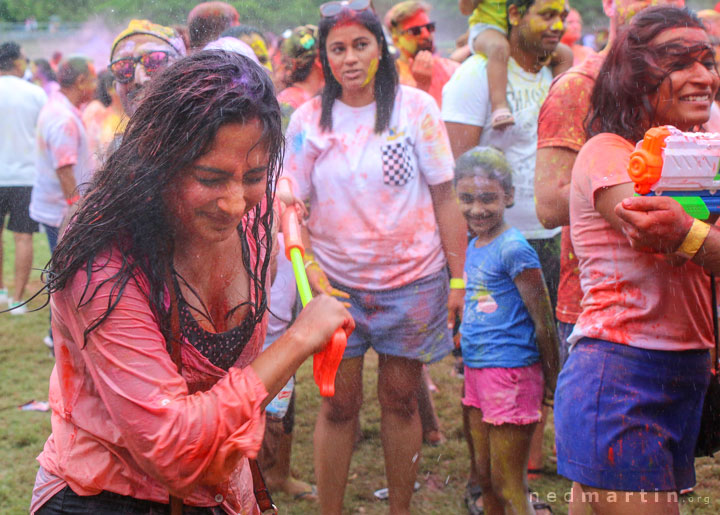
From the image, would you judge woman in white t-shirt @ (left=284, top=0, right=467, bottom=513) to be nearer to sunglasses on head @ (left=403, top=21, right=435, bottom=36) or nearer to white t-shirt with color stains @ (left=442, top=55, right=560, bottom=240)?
white t-shirt with color stains @ (left=442, top=55, right=560, bottom=240)

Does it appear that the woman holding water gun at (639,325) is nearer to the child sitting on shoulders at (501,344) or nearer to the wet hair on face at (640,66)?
the wet hair on face at (640,66)

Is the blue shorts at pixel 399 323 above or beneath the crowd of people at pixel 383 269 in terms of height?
beneath

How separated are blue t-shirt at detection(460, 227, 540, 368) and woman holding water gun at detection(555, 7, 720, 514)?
0.79 m

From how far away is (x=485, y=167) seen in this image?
340 centimetres

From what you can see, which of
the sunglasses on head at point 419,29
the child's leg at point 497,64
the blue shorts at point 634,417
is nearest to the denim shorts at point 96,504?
the blue shorts at point 634,417

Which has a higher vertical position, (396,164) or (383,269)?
(396,164)

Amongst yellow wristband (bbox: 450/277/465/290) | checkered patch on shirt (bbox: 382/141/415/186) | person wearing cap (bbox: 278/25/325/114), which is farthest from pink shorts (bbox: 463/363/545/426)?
person wearing cap (bbox: 278/25/325/114)

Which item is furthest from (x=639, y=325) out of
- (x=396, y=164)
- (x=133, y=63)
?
(x=133, y=63)

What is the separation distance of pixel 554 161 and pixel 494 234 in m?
0.62

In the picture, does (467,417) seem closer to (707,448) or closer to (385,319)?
(385,319)

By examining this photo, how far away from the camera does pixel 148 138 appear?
173cm

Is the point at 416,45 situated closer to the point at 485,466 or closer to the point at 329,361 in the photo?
the point at 485,466

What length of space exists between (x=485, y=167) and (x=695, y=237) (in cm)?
144

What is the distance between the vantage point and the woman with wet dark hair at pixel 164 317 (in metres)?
1.66
